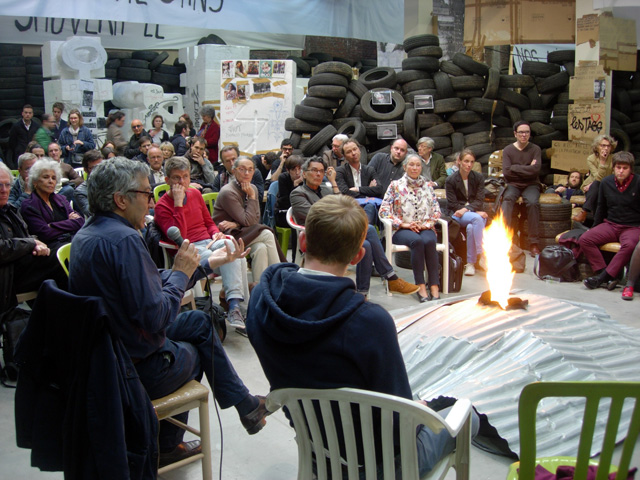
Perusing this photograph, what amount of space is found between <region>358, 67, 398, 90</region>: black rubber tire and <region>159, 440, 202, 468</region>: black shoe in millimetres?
8071

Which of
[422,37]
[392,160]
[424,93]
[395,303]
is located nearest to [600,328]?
[395,303]

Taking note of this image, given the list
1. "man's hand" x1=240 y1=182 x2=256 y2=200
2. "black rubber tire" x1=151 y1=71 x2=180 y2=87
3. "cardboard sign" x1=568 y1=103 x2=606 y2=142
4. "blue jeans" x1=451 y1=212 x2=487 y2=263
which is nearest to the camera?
"man's hand" x1=240 y1=182 x2=256 y2=200

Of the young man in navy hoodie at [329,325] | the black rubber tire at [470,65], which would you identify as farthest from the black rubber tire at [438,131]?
the young man in navy hoodie at [329,325]

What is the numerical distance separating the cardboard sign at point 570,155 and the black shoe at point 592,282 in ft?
10.4

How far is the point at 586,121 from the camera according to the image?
9180mm

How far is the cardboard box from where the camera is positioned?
10641 mm

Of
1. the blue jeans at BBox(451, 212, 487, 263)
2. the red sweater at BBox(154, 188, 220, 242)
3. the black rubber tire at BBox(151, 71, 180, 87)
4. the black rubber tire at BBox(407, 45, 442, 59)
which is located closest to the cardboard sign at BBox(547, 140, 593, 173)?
the black rubber tire at BBox(407, 45, 442, 59)

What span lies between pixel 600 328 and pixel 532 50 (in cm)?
1307

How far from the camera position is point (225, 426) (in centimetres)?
358

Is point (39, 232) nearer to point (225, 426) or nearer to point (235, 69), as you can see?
A: point (225, 426)

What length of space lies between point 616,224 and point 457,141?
3.92 metres

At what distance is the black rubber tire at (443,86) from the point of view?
10.2m

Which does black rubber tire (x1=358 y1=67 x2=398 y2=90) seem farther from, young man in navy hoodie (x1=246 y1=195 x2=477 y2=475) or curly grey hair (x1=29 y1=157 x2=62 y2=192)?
young man in navy hoodie (x1=246 y1=195 x2=477 y2=475)

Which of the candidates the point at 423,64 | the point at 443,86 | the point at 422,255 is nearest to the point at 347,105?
the point at 423,64
